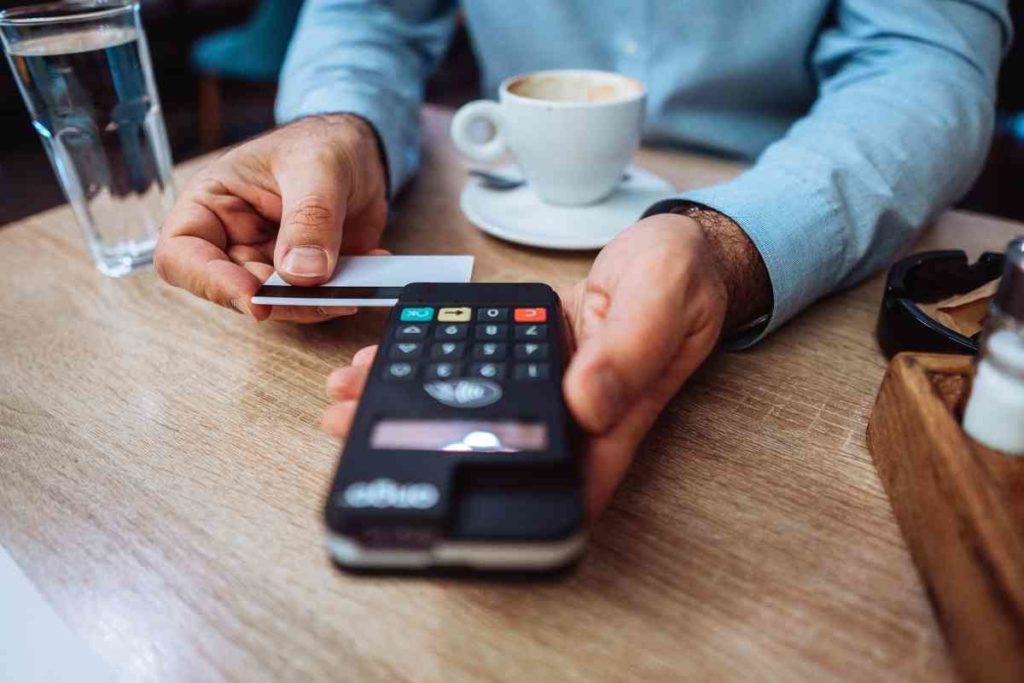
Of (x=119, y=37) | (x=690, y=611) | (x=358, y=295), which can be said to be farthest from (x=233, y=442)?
(x=119, y=37)

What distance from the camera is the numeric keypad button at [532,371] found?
290mm

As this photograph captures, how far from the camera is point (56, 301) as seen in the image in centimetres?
47

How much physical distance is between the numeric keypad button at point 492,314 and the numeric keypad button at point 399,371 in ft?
0.16

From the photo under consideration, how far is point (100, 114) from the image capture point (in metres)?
0.51

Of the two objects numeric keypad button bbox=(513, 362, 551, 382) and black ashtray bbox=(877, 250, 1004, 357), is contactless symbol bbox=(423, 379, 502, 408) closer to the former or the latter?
numeric keypad button bbox=(513, 362, 551, 382)

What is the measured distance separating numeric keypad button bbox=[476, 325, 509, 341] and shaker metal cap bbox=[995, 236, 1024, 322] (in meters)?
0.19

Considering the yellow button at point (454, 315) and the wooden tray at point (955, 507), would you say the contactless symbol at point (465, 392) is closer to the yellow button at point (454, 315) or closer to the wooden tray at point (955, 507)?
the yellow button at point (454, 315)

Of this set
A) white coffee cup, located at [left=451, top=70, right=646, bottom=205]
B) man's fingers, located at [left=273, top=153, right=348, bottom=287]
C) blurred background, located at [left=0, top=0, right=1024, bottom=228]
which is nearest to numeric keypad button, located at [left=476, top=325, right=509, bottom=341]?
man's fingers, located at [left=273, top=153, right=348, bottom=287]

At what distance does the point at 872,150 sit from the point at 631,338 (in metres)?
0.31

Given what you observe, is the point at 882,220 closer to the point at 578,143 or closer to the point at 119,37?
the point at 578,143

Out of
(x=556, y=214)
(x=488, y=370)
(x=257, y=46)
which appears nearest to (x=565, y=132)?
(x=556, y=214)

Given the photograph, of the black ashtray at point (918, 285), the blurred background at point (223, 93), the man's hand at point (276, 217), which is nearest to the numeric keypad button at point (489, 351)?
the man's hand at point (276, 217)

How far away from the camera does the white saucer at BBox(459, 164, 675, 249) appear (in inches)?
19.9

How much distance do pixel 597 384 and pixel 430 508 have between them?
0.27 ft
